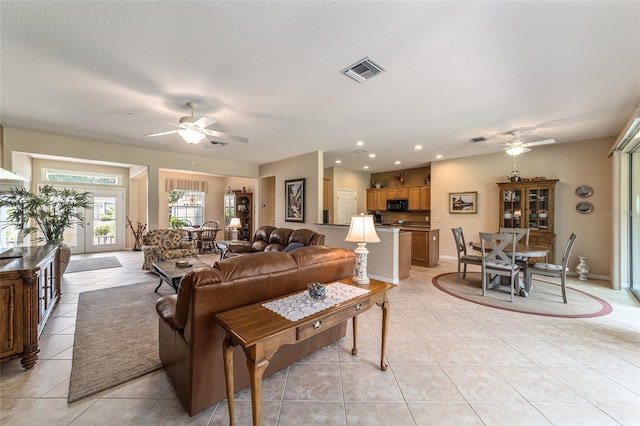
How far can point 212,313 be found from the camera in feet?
5.18

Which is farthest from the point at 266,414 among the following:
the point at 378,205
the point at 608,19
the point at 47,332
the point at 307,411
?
the point at 378,205

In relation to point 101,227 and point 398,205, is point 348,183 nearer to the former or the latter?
point 398,205

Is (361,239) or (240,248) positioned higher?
(361,239)

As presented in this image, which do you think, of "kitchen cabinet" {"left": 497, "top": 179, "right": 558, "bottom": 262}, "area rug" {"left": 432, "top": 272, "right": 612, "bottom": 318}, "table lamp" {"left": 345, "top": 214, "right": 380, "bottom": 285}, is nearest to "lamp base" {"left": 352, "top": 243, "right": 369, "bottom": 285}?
"table lamp" {"left": 345, "top": 214, "right": 380, "bottom": 285}

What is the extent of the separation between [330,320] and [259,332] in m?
0.52

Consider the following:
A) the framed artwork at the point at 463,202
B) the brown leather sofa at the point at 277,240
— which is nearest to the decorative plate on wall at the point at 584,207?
the framed artwork at the point at 463,202

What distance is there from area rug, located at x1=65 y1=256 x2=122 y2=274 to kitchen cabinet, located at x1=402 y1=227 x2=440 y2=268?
23.1ft

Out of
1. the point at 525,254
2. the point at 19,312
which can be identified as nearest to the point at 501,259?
the point at 525,254

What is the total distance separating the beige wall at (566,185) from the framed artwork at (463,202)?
0.11 m

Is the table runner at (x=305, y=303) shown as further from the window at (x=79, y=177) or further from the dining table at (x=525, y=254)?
the window at (x=79, y=177)

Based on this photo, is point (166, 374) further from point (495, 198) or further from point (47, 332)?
point (495, 198)

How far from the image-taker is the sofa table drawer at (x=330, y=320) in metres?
1.51

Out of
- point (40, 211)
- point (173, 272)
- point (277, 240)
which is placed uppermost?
point (40, 211)

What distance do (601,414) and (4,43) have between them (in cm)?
528
